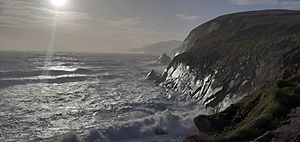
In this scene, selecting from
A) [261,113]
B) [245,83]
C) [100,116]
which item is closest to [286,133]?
[261,113]

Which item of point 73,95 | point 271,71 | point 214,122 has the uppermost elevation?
point 271,71

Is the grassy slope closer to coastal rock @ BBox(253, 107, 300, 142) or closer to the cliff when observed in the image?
the cliff

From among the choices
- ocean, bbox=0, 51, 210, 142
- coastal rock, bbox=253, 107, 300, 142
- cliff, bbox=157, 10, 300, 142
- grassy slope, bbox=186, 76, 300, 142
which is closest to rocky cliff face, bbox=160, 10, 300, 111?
cliff, bbox=157, 10, 300, 142

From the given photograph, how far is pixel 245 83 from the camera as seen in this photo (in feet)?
75.0

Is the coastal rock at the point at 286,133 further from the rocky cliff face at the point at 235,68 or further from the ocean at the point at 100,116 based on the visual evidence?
the rocky cliff face at the point at 235,68

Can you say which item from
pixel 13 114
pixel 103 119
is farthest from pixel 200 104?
pixel 13 114

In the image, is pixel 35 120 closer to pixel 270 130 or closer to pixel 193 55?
pixel 270 130

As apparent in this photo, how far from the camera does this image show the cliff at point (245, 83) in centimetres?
1188

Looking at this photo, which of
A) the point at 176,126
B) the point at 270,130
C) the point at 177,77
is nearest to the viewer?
the point at 270,130

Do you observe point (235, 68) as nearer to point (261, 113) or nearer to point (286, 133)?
point (261, 113)

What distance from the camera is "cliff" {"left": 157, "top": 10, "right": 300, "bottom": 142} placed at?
1188cm

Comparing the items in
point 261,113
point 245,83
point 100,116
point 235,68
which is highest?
point 235,68

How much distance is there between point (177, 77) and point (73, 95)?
1244 centimetres

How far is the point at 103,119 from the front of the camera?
828 inches
